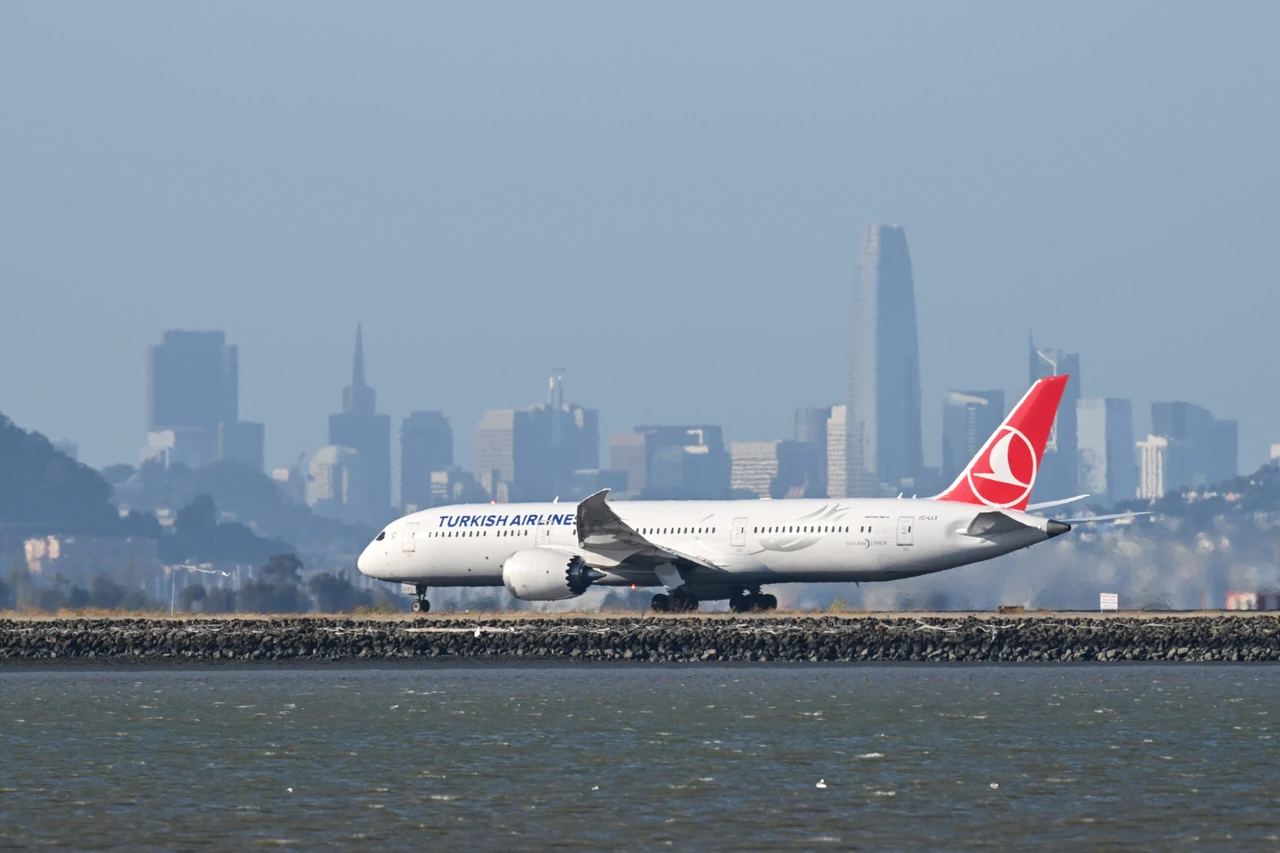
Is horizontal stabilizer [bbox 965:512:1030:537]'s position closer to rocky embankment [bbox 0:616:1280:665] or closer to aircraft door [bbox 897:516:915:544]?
aircraft door [bbox 897:516:915:544]

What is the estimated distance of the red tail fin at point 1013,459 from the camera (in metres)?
65.1

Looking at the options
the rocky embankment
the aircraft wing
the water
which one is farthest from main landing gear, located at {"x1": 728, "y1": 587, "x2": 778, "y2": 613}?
the water

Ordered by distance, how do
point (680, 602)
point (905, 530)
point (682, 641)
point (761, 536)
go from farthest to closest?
point (680, 602) < point (761, 536) < point (905, 530) < point (682, 641)

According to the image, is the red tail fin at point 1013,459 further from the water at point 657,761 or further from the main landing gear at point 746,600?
the water at point 657,761

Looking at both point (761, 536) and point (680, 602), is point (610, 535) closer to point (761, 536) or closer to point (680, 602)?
point (680, 602)

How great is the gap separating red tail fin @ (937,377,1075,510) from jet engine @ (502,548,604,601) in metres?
11.1

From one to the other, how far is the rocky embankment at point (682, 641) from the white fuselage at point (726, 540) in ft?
6.09

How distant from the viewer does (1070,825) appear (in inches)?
1109

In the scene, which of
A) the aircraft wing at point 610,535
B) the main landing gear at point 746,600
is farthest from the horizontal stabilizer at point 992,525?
the main landing gear at point 746,600

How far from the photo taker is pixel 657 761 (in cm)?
3581

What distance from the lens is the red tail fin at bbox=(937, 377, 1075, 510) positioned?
214 ft


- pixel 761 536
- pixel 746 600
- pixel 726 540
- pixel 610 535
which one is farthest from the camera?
pixel 746 600

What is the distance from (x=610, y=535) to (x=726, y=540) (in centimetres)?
352

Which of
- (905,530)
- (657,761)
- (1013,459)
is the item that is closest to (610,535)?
(905,530)
